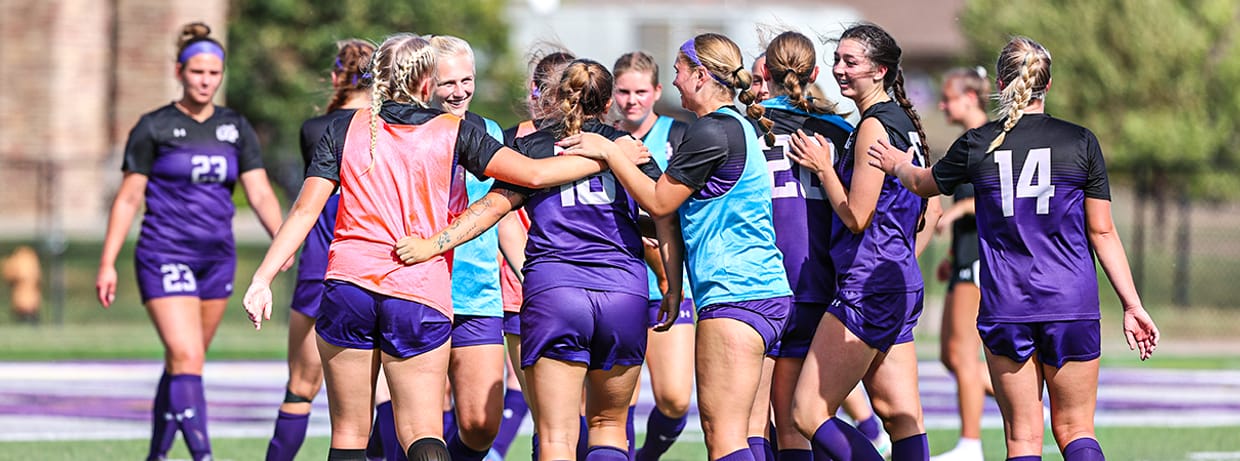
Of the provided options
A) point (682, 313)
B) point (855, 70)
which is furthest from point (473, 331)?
point (855, 70)

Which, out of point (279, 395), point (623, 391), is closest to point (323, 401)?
point (279, 395)

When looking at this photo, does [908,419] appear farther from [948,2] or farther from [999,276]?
[948,2]

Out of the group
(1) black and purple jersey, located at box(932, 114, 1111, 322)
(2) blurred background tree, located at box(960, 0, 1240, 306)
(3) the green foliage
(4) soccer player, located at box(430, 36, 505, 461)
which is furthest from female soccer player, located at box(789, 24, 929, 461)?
(2) blurred background tree, located at box(960, 0, 1240, 306)

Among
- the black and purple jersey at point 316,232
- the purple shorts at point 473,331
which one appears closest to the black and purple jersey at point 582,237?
the purple shorts at point 473,331

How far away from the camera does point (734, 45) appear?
20.0ft

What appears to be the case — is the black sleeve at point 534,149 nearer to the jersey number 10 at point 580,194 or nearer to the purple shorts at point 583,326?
the jersey number 10 at point 580,194

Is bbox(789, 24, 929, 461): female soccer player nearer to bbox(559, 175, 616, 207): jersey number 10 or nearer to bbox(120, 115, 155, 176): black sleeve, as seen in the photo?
bbox(559, 175, 616, 207): jersey number 10

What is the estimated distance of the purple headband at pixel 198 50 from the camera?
26.3ft

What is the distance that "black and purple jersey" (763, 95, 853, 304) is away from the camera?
20.8 feet

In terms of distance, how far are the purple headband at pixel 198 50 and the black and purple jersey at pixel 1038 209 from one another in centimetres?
390

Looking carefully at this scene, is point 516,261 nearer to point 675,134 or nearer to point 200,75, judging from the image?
point 675,134

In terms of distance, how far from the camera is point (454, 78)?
19.5 ft

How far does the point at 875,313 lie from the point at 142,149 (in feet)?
12.9

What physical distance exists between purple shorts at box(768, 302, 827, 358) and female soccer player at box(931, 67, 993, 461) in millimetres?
2362
